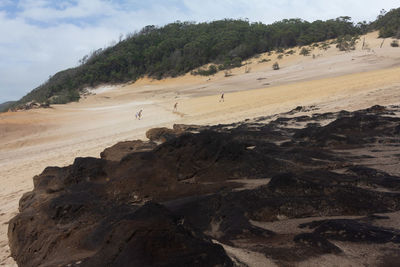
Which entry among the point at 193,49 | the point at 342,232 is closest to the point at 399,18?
the point at 193,49

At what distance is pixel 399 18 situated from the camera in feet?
150

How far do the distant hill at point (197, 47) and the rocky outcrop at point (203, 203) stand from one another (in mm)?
41304

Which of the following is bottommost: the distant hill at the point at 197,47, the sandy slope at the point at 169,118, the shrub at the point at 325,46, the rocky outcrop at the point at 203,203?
the sandy slope at the point at 169,118

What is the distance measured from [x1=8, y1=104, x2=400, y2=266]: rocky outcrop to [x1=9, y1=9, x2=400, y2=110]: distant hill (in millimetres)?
41304

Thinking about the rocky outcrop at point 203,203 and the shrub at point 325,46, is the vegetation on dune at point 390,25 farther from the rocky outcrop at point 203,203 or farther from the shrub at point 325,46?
the rocky outcrop at point 203,203

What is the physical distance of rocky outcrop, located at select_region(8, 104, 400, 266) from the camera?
2744 mm

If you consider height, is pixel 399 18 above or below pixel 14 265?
above

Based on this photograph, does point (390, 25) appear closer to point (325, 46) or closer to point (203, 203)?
point (325, 46)

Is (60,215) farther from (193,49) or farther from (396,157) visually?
(193,49)

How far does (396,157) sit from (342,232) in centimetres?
329

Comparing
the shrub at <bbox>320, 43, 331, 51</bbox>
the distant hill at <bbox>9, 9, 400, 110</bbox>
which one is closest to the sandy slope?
the shrub at <bbox>320, 43, 331, 51</bbox>

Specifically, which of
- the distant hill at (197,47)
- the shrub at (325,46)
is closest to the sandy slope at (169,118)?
the shrub at (325,46)

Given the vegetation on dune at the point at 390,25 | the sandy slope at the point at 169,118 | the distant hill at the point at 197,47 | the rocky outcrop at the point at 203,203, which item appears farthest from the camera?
the distant hill at the point at 197,47

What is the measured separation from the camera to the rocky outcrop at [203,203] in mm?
2744
